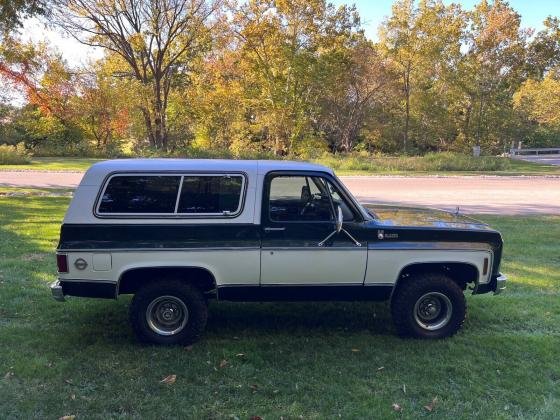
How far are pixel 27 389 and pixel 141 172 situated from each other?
204 cm

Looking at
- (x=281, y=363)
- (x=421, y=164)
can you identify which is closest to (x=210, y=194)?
(x=281, y=363)

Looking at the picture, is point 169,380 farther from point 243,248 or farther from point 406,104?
point 406,104

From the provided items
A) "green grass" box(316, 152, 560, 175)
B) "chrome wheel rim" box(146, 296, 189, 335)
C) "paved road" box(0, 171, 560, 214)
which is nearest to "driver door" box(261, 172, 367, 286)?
"chrome wheel rim" box(146, 296, 189, 335)

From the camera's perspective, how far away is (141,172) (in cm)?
470

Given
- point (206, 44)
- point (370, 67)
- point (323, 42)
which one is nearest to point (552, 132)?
point (370, 67)

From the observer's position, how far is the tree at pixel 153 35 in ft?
101

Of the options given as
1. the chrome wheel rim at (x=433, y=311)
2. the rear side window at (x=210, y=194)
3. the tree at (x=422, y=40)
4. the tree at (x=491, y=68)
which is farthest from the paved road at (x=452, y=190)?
the tree at (x=491, y=68)

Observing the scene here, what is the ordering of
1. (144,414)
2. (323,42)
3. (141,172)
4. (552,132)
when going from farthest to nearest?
(552,132), (323,42), (141,172), (144,414)

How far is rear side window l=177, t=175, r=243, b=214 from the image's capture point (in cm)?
471

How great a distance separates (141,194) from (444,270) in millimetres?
3099

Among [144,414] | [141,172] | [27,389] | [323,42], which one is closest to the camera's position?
[144,414]

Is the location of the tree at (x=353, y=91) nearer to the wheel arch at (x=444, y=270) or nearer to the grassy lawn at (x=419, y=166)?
the grassy lawn at (x=419, y=166)

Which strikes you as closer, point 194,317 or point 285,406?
point 285,406

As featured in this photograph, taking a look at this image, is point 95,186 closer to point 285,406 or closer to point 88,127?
point 285,406
